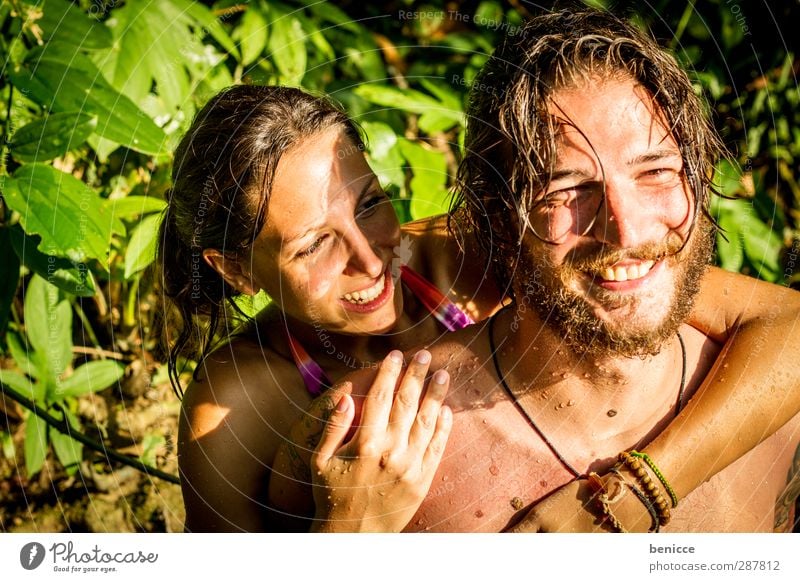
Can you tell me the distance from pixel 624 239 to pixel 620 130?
0.09 meters

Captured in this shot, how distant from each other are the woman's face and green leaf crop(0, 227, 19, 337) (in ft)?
0.97

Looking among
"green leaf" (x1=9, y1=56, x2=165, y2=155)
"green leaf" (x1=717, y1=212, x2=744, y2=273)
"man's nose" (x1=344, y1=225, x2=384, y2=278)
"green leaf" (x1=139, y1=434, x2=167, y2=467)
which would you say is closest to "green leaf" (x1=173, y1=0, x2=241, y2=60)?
"green leaf" (x1=9, y1=56, x2=165, y2=155)

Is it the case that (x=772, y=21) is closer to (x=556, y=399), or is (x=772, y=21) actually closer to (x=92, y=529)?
(x=556, y=399)

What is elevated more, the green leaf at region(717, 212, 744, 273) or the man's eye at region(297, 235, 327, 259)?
the man's eye at region(297, 235, 327, 259)

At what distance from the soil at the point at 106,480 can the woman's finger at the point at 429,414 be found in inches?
21.4

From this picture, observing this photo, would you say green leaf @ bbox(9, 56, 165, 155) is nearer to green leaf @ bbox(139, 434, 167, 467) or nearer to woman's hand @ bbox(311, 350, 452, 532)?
woman's hand @ bbox(311, 350, 452, 532)

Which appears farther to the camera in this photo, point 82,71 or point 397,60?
point 397,60

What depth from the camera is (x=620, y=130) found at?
2.39 feet

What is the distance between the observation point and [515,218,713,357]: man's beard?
0.76 meters

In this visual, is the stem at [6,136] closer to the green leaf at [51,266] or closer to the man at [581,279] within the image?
the green leaf at [51,266]

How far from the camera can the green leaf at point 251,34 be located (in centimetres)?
106

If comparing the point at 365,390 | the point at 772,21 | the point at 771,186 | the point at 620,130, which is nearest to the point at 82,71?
the point at 365,390

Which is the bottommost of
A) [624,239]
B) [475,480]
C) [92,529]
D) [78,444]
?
[92,529]

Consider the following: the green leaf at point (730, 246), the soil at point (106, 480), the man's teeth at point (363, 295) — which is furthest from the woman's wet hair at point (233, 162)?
the green leaf at point (730, 246)
